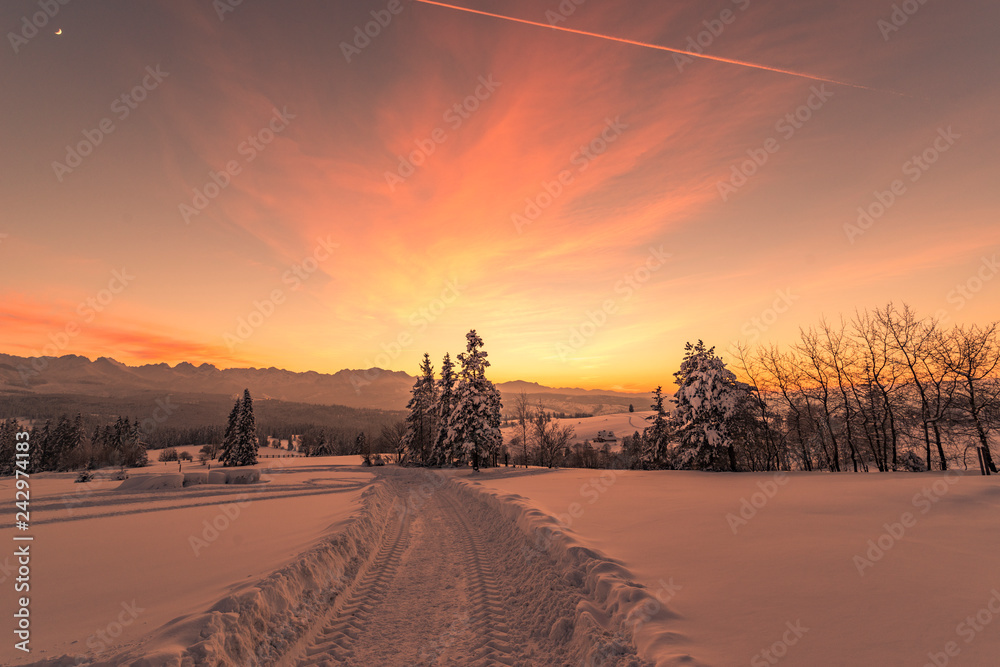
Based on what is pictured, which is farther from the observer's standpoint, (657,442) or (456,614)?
(657,442)

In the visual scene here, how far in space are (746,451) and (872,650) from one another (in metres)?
33.1

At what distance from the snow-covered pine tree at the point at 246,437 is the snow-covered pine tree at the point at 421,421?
24469mm

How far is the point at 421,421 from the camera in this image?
57.8m

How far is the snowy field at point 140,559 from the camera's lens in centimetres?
591

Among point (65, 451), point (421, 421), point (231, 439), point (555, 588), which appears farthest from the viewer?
point (65, 451)

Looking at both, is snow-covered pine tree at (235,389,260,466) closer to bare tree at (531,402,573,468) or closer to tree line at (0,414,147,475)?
tree line at (0,414,147,475)

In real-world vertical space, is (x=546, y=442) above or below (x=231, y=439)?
below

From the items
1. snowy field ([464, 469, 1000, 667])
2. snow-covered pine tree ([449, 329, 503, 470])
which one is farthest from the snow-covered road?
snow-covered pine tree ([449, 329, 503, 470])

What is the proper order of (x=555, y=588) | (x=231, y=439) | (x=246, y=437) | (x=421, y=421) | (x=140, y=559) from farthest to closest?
(x=231, y=439) → (x=246, y=437) → (x=421, y=421) → (x=140, y=559) → (x=555, y=588)

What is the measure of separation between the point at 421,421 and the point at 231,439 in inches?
1260

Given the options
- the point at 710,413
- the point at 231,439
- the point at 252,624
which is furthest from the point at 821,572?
the point at 231,439

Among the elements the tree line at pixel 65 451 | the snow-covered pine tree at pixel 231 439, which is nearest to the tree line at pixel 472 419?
the snow-covered pine tree at pixel 231 439

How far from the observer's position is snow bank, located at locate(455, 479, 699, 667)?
5.04 meters

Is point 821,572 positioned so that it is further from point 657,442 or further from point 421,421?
point 421,421
